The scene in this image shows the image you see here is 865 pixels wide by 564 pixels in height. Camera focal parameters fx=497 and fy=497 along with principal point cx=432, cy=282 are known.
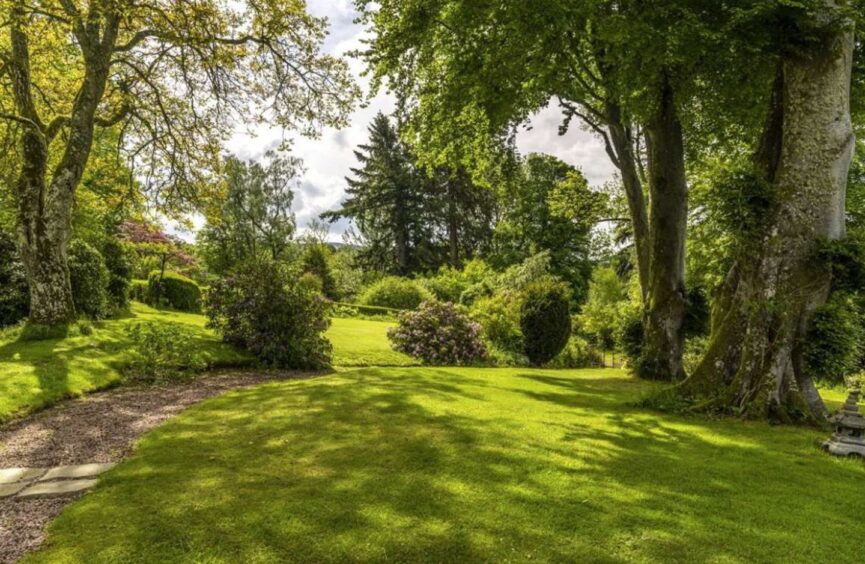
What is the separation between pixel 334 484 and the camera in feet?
14.2

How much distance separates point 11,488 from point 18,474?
45 cm

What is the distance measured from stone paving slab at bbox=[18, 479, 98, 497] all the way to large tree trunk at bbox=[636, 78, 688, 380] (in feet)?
37.5

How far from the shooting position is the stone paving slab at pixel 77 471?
4730mm

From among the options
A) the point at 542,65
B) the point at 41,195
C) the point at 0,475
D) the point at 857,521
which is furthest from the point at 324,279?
the point at 857,521

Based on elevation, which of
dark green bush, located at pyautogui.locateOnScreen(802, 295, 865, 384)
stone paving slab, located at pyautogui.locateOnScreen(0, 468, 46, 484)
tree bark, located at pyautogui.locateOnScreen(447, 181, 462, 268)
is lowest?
stone paving slab, located at pyautogui.locateOnScreen(0, 468, 46, 484)

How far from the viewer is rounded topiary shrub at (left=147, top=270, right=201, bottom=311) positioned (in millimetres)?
21219

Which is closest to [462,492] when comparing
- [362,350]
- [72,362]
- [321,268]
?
[72,362]

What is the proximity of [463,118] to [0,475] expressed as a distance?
36.6 ft

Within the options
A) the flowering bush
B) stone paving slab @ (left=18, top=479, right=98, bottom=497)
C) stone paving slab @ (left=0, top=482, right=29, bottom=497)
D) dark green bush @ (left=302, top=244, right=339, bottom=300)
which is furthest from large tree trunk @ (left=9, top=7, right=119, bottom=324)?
dark green bush @ (left=302, top=244, right=339, bottom=300)

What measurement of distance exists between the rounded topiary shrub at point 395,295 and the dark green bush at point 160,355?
21.1 m

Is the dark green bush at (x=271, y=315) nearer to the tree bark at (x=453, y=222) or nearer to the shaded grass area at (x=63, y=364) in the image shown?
the shaded grass area at (x=63, y=364)

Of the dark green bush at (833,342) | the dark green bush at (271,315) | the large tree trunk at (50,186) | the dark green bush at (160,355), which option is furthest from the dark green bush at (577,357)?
the large tree trunk at (50,186)

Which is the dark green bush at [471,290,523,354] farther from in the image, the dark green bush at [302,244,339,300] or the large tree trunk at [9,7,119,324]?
the dark green bush at [302,244,339,300]

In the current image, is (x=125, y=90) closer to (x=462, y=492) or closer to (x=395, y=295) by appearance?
(x=462, y=492)
